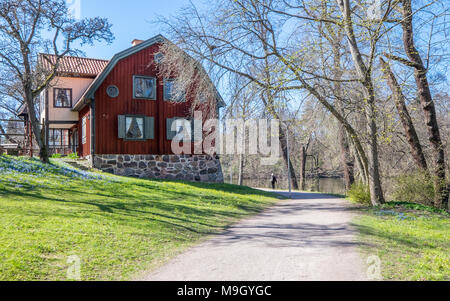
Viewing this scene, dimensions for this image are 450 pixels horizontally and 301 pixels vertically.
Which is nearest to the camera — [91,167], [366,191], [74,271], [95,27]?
[74,271]

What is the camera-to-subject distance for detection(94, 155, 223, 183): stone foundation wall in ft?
66.9

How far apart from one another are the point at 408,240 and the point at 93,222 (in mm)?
6918

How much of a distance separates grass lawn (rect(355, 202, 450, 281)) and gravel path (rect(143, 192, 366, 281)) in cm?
44

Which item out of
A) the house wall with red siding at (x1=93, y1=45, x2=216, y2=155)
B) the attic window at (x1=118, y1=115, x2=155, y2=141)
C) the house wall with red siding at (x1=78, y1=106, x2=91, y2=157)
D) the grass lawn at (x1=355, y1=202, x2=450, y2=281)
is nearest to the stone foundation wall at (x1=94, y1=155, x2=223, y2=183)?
the house wall with red siding at (x1=93, y1=45, x2=216, y2=155)

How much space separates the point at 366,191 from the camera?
14055 millimetres

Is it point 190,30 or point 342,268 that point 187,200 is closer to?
point 190,30

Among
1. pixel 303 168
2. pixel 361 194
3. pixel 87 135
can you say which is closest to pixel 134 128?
pixel 87 135

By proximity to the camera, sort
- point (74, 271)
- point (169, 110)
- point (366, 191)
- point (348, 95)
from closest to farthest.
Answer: point (74, 271)
point (348, 95)
point (366, 191)
point (169, 110)

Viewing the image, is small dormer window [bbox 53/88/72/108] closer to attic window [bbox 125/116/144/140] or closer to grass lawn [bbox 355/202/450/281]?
attic window [bbox 125/116/144/140]

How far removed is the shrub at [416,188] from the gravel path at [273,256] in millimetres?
7202

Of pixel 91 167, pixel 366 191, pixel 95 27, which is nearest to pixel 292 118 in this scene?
pixel 366 191

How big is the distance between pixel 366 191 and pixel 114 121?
1417 centimetres

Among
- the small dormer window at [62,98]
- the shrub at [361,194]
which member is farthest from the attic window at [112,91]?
the shrub at [361,194]

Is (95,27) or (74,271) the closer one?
(74,271)
